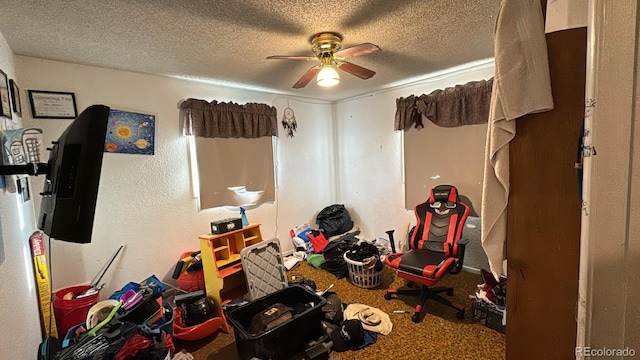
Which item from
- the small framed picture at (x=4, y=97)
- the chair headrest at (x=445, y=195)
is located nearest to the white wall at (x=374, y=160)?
the chair headrest at (x=445, y=195)

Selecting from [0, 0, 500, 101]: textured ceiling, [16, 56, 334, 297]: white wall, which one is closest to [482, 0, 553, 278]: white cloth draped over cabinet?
[0, 0, 500, 101]: textured ceiling

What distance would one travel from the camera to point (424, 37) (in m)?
2.00

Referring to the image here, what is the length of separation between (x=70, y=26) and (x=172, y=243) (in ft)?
6.62

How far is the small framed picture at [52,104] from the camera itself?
2.10 meters

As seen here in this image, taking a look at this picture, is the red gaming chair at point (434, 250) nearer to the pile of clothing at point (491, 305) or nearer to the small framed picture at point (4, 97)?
the pile of clothing at point (491, 305)

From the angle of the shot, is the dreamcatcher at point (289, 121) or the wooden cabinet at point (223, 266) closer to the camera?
the wooden cabinet at point (223, 266)

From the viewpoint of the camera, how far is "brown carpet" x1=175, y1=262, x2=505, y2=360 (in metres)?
1.88

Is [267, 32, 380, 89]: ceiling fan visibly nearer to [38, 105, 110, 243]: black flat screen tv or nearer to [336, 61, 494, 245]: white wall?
[38, 105, 110, 243]: black flat screen tv

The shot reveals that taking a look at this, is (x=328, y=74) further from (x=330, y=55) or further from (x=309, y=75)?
(x=309, y=75)

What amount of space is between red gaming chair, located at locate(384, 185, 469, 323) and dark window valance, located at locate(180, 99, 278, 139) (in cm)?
213

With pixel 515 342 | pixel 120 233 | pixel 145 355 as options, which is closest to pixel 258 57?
pixel 120 233

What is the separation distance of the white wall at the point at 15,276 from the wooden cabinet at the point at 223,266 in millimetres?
1070

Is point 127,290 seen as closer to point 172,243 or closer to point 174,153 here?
point 172,243

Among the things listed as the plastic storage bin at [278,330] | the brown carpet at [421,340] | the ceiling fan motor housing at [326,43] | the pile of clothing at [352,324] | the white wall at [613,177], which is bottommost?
the brown carpet at [421,340]
